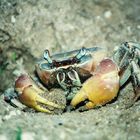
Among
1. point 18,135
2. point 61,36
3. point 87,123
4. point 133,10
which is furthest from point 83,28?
point 18,135

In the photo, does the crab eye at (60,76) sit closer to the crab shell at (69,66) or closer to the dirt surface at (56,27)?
the crab shell at (69,66)

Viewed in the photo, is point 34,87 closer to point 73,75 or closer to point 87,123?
point 73,75

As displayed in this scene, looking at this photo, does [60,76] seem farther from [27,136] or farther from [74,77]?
[27,136]

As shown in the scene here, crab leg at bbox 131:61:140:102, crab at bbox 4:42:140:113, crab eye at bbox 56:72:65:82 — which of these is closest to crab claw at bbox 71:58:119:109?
crab at bbox 4:42:140:113

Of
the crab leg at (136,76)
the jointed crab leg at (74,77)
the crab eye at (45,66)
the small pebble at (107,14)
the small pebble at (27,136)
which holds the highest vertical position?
the small pebble at (107,14)

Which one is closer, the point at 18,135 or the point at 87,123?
the point at 18,135

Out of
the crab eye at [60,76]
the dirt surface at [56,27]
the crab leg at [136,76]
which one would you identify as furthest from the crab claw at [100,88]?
the dirt surface at [56,27]

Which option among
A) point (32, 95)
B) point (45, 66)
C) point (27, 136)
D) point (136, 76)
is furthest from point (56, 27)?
point (27, 136)

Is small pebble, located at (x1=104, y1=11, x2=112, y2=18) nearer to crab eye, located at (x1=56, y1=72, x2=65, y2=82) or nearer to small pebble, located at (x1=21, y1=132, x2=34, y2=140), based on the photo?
crab eye, located at (x1=56, y1=72, x2=65, y2=82)
